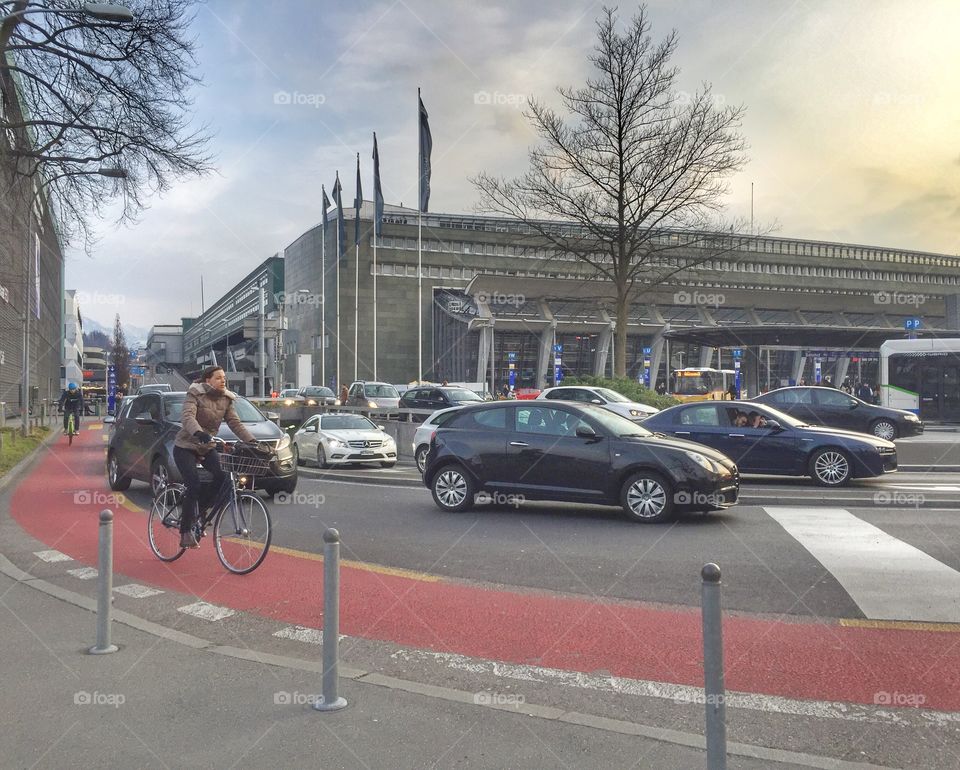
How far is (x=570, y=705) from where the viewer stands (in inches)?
171

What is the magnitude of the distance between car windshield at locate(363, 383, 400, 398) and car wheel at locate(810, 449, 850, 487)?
837 inches

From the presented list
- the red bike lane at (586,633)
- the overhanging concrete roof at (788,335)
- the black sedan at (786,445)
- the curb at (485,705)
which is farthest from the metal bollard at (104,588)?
the overhanging concrete roof at (788,335)

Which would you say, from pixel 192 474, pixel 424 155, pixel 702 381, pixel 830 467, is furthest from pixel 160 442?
pixel 702 381

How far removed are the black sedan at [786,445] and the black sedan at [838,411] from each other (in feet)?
18.5

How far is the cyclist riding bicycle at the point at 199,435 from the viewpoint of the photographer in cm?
779

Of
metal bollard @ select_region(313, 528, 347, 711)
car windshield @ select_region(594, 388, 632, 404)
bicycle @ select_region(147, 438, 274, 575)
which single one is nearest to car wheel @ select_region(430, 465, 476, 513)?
bicycle @ select_region(147, 438, 274, 575)

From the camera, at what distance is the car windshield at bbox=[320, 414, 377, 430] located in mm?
20281

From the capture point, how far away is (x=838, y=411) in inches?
775

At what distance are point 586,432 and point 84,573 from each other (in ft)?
19.2

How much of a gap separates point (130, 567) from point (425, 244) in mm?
75571

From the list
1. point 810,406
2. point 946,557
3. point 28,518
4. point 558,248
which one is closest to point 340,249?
point 558,248

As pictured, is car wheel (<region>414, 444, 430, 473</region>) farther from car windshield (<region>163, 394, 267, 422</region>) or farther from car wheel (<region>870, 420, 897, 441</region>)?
car wheel (<region>870, 420, 897, 441</region>)

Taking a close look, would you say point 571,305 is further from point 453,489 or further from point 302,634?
point 302,634

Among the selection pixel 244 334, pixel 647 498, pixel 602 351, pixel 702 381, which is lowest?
pixel 647 498
